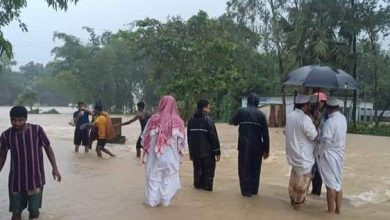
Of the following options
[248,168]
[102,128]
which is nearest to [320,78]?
[248,168]

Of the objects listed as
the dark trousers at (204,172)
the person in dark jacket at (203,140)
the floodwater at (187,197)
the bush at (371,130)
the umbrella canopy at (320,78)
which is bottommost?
the bush at (371,130)

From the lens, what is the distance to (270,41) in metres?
37.1

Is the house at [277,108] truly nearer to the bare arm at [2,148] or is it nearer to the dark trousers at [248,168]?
the dark trousers at [248,168]

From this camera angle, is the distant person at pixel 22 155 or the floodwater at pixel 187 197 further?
the floodwater at pixel 187 197

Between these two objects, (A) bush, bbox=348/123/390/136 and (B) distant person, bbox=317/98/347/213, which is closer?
(B) distant person, bbox=317/98/347/213

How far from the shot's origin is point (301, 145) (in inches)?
268

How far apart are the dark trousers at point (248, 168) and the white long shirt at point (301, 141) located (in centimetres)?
100

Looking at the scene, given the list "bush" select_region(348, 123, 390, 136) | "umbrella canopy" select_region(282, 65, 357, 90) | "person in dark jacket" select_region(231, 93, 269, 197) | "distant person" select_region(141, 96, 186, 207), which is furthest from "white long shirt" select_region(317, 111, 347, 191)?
"bush" select_region(348, 123, 390, 136)

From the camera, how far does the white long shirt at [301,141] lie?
6.76m

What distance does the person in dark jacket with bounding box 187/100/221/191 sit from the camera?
26.9 ft

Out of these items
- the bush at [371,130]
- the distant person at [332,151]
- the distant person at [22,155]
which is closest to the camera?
the distant person at [22,155]

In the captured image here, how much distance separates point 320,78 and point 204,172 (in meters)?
2.35

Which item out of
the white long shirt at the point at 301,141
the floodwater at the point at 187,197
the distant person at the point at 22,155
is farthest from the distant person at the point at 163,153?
the distant person at the point at 22,155

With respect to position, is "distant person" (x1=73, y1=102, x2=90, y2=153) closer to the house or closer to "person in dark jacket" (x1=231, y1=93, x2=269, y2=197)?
"person in dark jacket" (x1=231, y1=93, x2=269, y2=197)
